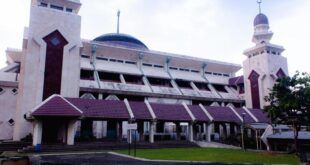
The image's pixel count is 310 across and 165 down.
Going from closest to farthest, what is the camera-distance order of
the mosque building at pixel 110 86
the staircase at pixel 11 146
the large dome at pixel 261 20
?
1. the staircase at pixel 11 146
2. the mosque building at pixel 110 86
3. the large dome at pixel 261 20

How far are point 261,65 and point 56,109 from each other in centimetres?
3337

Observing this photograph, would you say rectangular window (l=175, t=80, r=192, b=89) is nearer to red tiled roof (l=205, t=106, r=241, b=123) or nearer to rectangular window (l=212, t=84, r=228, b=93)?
rectangular window (l=212, t=84, r=228, b=93)

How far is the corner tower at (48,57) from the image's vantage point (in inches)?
1110

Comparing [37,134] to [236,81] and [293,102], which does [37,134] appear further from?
[236,81]

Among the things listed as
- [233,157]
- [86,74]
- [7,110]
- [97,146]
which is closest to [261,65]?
[86,74]

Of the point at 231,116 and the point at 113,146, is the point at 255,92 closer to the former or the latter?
the point at 231,116

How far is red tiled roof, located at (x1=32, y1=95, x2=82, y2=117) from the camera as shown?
22.9 metres

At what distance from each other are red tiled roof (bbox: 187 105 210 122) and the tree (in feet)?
34.4

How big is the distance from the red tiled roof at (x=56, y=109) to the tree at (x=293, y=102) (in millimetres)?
16378

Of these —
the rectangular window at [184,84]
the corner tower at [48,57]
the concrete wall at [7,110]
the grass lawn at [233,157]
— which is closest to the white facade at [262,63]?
the rectangular window at [184,84]

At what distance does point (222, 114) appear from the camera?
32.8 metres

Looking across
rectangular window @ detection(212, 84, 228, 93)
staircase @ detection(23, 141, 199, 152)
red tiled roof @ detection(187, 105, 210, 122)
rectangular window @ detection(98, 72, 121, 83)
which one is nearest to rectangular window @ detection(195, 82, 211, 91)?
rectangular window @ detection(212, 84, 228, 93)

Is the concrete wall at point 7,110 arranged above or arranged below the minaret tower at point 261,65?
below

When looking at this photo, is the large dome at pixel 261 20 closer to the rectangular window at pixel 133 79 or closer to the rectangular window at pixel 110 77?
the rectangular window at pixel 133 79
